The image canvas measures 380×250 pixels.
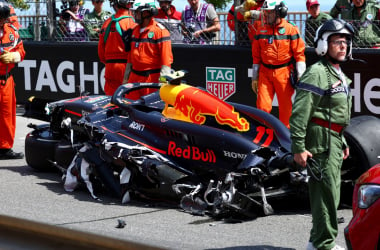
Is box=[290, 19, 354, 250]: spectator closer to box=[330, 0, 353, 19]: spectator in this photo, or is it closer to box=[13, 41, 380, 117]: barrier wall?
box=[13, 41, 380, 117]: barrier wall

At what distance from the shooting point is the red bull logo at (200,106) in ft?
24.0

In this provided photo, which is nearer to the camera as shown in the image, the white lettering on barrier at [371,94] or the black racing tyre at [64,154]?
the black racing tyre at [64,154]

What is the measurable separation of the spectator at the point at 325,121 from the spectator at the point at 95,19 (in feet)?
28.1

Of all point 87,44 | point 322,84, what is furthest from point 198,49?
point 322,84

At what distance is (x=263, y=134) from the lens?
23.3 ft

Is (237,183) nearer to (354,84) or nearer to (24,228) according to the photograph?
(24,228)

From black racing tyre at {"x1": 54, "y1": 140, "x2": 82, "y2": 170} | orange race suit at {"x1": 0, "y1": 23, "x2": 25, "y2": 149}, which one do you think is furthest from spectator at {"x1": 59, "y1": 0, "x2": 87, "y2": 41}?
black racing tyre at {"x1": 54, "y1": 140, "x2": 82, "y2": 170}

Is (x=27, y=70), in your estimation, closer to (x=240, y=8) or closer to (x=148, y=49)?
(x=240, y=8)

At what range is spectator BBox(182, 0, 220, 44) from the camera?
12461 millimetres

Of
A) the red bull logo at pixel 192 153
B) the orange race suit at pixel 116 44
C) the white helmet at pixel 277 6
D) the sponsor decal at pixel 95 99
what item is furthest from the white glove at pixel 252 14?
the red bull logo at pixel 192 153

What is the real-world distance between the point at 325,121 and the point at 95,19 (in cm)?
897

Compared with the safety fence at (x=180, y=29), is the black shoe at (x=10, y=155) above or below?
below

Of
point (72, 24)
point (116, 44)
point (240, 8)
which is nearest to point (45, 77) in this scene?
point (72, 24)

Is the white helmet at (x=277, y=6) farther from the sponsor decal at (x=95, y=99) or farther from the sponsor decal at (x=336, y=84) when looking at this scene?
the sponsor decal at (x=336, y=84)
